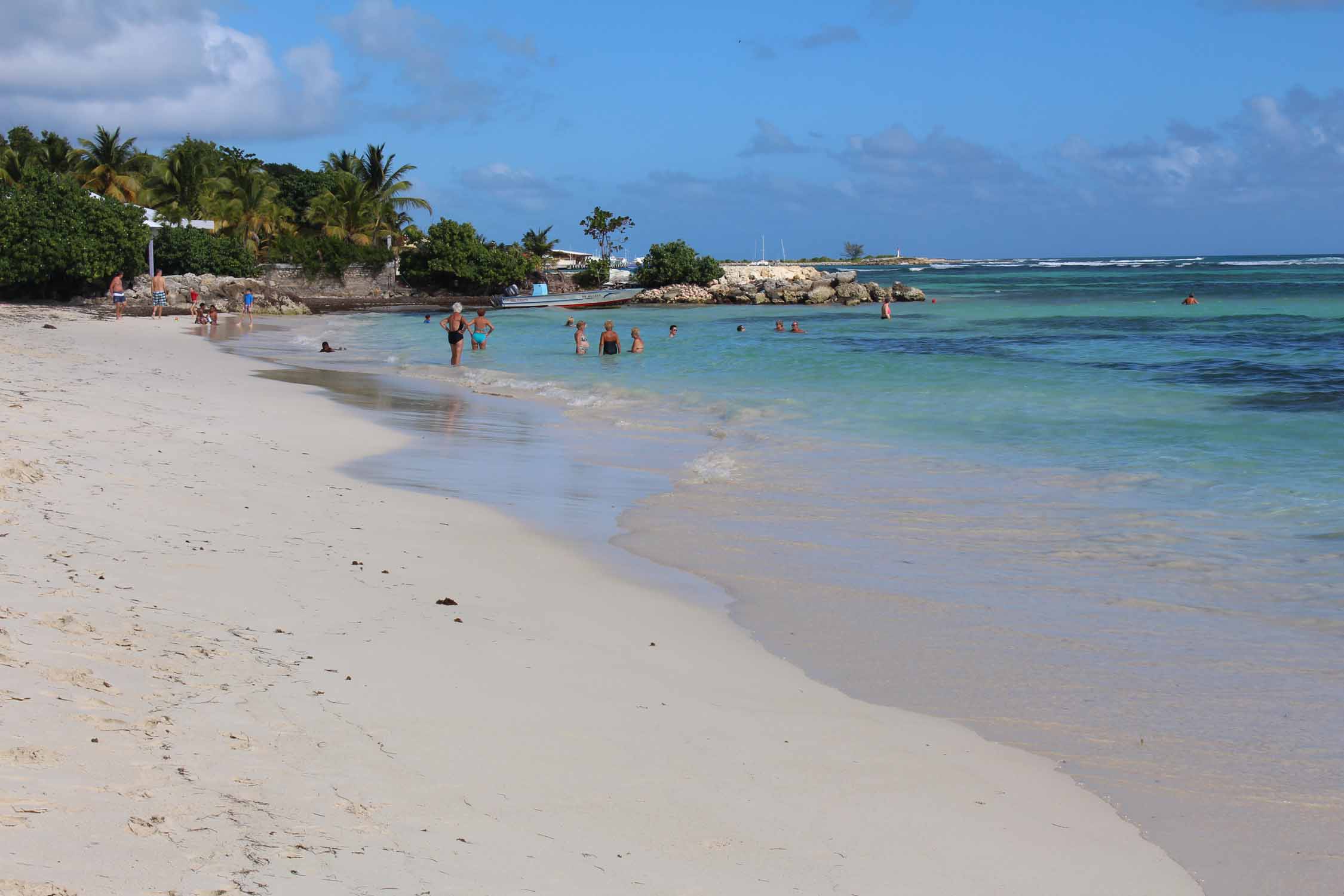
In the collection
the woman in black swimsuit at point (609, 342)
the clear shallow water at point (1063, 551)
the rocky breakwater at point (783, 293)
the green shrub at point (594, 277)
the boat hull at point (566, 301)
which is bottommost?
the clear shallow water at point (1063, 551)

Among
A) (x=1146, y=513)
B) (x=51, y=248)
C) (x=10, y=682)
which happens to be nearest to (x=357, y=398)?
(x=1146, y=513)

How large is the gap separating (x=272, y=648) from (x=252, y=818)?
164 centimetres

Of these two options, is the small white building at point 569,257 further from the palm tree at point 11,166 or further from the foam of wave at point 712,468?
the foam of wave at point 712,468

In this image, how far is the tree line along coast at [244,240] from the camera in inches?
1539

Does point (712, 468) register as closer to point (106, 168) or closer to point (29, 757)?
point (29, 757)

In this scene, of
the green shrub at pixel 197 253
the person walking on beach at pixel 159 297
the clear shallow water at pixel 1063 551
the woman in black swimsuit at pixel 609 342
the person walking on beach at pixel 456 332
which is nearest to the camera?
the clear shallow water at pixel 1063 551

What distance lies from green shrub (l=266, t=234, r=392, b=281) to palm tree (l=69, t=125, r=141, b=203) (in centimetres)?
758

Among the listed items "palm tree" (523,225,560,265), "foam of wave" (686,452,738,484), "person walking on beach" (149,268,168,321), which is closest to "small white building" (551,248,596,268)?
"palm tree" (523,225,560,265)

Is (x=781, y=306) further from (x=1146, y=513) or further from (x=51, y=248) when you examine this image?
(x=1146, y=513)

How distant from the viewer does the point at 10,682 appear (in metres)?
3.63

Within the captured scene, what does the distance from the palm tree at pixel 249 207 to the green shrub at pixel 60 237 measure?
13.5 m

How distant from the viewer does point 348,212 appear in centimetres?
6059

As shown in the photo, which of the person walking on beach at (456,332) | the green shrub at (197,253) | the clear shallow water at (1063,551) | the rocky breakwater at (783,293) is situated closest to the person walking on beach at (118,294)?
the green shrub at (197,253)

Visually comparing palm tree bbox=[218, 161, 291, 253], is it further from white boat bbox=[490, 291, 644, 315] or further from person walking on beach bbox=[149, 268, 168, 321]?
person walking on beach bbox=[149, 268, 168, 321]
